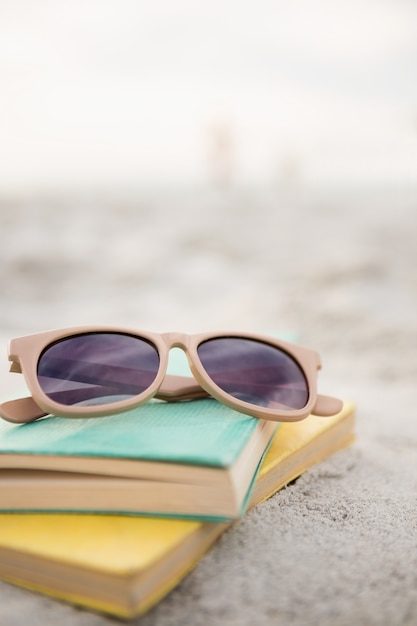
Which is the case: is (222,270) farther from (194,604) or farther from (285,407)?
(194,604)

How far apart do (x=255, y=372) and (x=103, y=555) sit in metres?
0.38

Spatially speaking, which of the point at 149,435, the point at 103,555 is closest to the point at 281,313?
the point at 149,435

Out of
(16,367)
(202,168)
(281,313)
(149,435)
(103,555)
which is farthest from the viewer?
(202,168)

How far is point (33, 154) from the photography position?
229cm

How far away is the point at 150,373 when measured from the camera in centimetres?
78

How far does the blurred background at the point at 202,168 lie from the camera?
1940 mm

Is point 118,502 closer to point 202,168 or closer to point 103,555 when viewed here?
point 103,555

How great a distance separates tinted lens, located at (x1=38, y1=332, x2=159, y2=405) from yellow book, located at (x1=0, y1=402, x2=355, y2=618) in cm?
16

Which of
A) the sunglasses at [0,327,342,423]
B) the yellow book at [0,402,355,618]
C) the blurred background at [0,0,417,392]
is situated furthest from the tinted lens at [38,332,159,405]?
the blurred background at [0,0,417,392]

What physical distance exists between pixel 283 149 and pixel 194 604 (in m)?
2.32

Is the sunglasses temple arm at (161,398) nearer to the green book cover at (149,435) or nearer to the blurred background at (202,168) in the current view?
the green book cover at (149,435)

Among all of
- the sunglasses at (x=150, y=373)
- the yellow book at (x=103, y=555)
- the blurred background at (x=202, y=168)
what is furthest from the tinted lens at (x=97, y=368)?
the blurred background at (x=202, y=168)

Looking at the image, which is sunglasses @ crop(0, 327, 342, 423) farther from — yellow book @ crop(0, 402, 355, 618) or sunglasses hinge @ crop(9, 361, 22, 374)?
yellow book @ crop(0, 402, 355, 618)

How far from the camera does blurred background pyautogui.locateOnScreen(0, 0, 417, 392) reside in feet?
6.37
